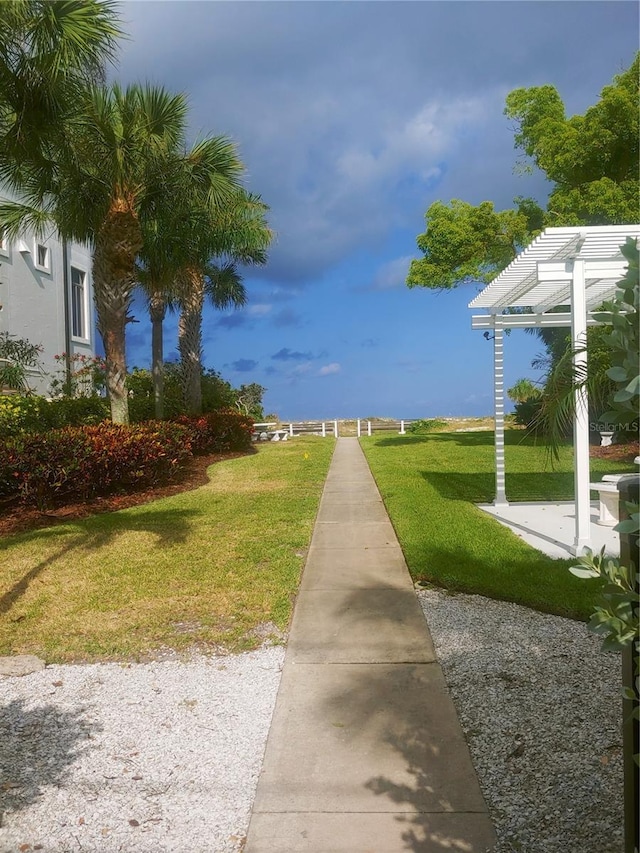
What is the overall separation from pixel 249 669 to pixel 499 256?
20.6 m

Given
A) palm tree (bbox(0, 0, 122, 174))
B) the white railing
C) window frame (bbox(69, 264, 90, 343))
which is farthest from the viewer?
the white railing

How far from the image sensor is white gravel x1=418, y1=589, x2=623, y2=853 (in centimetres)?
277

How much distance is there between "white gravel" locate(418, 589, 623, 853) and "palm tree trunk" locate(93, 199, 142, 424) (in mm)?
9717

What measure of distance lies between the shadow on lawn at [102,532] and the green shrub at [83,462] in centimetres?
91

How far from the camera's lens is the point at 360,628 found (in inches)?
203

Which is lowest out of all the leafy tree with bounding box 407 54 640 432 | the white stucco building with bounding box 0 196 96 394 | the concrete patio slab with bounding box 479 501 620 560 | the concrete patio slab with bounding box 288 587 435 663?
the concrete patio slab with bounding box 288 587 435 663

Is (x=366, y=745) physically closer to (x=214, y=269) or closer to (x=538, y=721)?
(x=538, y=721)

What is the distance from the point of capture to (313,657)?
464 cm

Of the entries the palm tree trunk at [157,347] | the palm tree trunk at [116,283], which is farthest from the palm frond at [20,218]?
the palm tree trunk at [157,347]

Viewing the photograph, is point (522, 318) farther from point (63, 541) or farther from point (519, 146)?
point (519, 146)

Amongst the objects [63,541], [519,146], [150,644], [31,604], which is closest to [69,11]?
[63,541]

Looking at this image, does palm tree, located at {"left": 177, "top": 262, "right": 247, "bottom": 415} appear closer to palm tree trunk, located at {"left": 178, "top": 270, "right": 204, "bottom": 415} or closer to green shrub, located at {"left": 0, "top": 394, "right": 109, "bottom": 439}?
palm tree trunk, located at {"left": 178, "top": 270, "right": 204, "bottom": 415}

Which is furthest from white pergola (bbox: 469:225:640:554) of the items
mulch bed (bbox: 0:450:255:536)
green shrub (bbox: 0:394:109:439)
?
green shrub (bbox: 0:394:109:439)

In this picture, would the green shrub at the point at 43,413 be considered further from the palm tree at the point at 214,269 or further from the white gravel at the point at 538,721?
the white gravel at the point at 538,721
